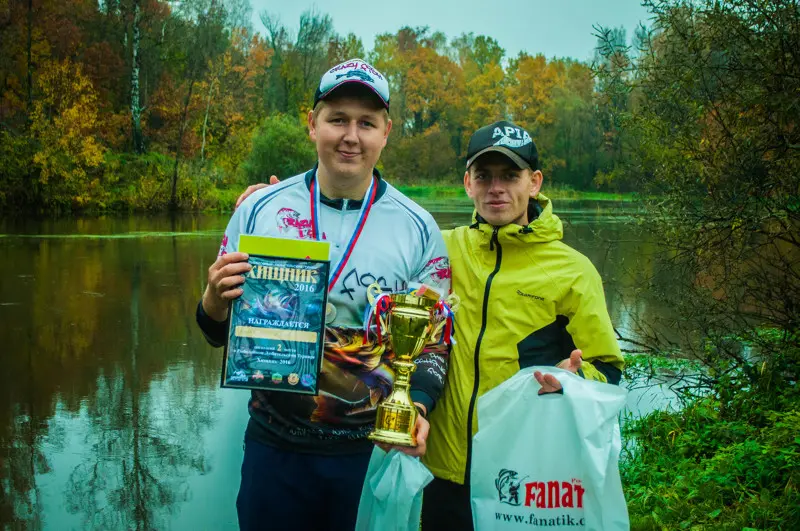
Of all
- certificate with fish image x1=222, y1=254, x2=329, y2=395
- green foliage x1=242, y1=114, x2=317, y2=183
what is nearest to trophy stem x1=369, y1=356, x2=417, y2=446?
certificate with fish image x1=222, y1=254, x2=329, y2=395

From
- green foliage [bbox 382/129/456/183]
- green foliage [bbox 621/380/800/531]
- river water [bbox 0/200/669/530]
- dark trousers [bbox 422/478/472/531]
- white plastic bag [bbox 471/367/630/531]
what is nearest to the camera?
white plastic bag [bbox 471/367/630/531]

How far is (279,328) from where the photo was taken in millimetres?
2555

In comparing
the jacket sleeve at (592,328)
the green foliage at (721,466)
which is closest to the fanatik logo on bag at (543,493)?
the jacket sleeve at (592,328)

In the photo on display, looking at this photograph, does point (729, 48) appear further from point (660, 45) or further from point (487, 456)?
point (487, 456)

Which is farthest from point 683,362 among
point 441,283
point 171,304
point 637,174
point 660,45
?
point 171,304

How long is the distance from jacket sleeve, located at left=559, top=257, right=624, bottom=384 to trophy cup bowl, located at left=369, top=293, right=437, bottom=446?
619mm

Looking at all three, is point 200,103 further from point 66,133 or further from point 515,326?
point 515,326

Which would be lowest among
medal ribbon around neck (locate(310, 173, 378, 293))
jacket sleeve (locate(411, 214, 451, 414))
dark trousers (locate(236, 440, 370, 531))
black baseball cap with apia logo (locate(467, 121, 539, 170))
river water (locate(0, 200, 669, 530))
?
river water (locate(0, 200, 669, 530))

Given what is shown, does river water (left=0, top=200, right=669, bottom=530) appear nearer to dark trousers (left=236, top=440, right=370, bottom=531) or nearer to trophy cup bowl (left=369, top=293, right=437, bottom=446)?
dark trousers (left=236, top=440, right=370, bottom=531)

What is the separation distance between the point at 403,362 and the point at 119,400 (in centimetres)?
557

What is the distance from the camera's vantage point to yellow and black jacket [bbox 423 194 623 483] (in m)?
2.91

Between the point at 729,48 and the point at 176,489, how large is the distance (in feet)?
15.7

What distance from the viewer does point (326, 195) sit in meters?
2.82

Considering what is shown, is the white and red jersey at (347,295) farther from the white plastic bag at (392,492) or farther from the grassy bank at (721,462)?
the grassy bank at (721,462)
